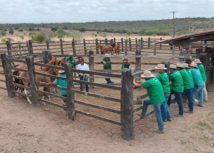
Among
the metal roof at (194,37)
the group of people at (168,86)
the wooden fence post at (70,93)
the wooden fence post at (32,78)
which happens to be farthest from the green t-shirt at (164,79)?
the wooden fence post at (32,78)

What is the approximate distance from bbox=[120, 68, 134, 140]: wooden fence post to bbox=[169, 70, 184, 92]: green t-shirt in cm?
171

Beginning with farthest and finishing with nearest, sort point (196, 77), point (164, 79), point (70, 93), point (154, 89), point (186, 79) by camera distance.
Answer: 1. point (196, 77)
2. point (186, 79)
3. point (70, 93)
4. point (164, 79)
5. point (154, 89)

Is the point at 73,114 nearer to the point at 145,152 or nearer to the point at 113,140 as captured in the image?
the point at 113,140

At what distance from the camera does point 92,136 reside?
4902 mm

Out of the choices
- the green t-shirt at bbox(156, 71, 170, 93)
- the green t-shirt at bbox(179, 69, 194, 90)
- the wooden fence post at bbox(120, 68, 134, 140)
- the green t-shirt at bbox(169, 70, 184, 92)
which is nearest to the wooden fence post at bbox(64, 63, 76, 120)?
the wooden fence post at bbox(120, 68, 134, 140)

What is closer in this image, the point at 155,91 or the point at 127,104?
the point at 127,104

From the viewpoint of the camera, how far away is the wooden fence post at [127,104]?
4.40m

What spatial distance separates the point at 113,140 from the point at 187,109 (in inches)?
119

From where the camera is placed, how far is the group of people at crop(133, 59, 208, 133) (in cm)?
466

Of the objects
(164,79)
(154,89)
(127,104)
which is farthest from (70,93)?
(164,79)

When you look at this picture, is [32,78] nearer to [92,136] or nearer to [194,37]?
[92,136]

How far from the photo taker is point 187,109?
6.50 metres

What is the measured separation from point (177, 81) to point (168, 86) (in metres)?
0.49

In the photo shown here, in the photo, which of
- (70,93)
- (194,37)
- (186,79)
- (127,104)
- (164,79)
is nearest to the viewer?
(127,104)
